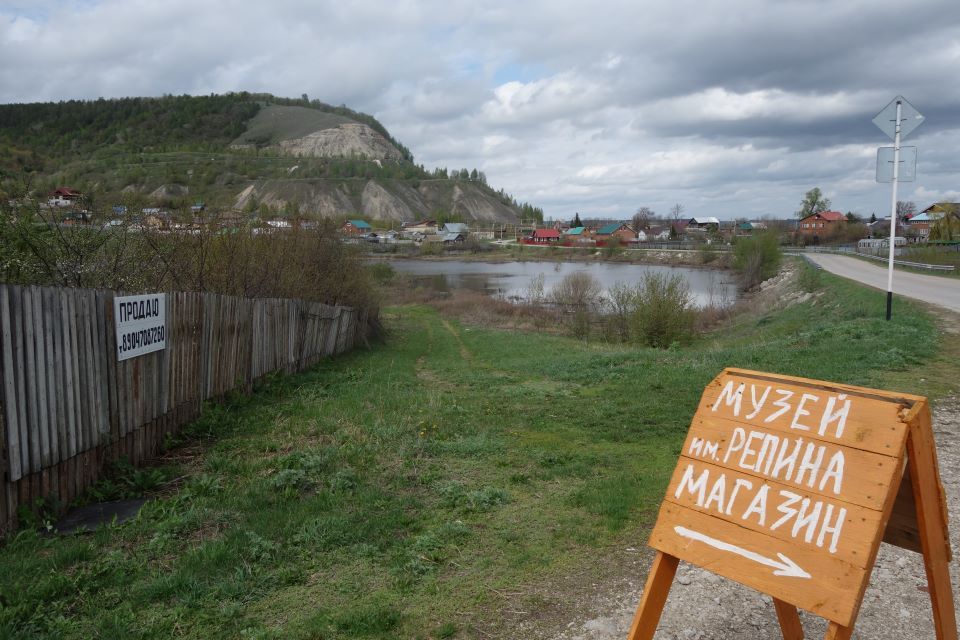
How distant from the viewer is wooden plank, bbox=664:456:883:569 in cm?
260

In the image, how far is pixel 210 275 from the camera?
12.6m

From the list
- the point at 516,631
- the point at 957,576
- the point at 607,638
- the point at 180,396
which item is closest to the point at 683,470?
the point at 607,638

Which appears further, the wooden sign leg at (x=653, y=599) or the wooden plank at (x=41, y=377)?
the wooden plank at (x=41, y=377)

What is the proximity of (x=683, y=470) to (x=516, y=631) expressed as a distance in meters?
1.39

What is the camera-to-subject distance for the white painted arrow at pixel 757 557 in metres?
2.69

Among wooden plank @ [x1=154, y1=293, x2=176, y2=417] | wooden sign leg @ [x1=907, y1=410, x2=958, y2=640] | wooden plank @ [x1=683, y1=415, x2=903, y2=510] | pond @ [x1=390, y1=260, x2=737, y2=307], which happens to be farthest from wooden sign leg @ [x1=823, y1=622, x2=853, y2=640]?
pond @ [x1=390, y1=260, x2=737, y2=307]

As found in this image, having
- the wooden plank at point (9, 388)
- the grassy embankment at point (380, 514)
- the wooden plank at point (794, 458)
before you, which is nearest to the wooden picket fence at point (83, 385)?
the wooden plank at point (9, 388)

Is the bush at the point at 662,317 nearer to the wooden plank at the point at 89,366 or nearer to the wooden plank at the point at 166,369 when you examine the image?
the wooden plank at the point at 166,369

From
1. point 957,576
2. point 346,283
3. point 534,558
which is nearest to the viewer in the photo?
point 957,576

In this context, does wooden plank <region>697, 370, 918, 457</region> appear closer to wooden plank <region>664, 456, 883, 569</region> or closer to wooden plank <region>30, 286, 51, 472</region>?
wooden plank <region>664, 456, 883, 569</region>

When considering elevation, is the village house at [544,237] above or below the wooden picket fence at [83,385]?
above

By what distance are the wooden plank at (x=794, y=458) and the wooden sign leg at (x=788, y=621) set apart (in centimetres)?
74

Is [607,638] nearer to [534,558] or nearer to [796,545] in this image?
[534,558]

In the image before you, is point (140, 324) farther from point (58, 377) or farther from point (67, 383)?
point (58, 377)
